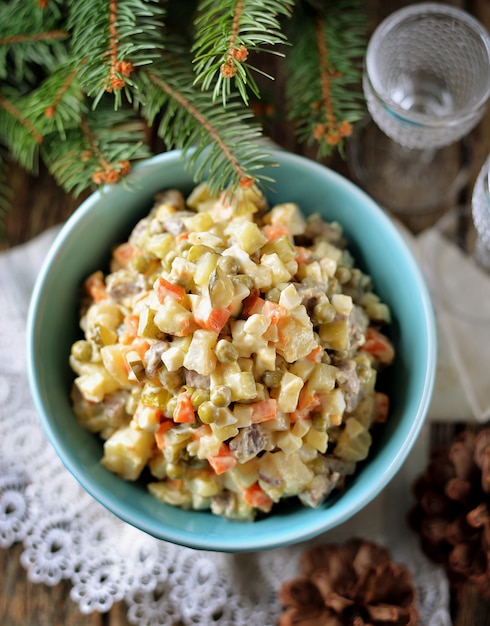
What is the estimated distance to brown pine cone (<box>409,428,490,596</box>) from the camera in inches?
72.3

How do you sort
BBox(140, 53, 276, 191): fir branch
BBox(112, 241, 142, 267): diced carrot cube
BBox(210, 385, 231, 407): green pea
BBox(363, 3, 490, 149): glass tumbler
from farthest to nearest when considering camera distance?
1. BBox(363, 3, 490, 149): glass tumbler
2. BBox(112, 241, 142, 267): diced carrot cube
3. BBox(140, 53, 276, 191): fir branch
4. BBox(210, 385, 231, 407): green pea

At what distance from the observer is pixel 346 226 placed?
5.79 ft

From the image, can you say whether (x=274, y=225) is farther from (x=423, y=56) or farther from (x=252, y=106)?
(x=423, y=56)

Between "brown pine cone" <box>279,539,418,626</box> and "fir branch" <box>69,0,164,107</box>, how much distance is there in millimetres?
1199

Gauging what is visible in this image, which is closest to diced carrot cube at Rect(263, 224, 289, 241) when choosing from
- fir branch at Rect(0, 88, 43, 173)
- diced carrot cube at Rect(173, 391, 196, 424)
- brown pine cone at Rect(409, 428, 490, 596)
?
diced carrot cube at Rect(173, 391, 196, 424)

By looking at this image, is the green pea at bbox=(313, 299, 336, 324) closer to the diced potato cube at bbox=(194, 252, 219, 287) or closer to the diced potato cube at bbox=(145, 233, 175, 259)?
the diced potato cube at bbox=(194, 252, 219, 287)

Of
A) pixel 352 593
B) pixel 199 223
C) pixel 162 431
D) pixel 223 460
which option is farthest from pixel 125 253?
pixel 352 593

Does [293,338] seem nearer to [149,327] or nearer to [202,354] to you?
[202,354]

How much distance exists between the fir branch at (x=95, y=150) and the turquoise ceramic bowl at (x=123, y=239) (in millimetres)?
44

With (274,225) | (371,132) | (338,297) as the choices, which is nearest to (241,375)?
(338,297)

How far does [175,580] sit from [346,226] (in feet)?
3.23

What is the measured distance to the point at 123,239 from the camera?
181cm

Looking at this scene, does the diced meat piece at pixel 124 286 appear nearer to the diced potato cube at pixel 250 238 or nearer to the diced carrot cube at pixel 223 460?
the diced potato cube at pixel 250 238

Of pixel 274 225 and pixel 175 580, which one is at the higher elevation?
pixel 274 225
